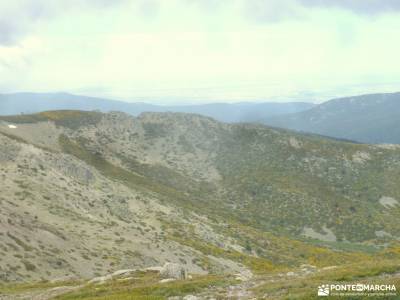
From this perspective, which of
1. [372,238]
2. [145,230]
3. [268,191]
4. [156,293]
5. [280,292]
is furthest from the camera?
[268,191]

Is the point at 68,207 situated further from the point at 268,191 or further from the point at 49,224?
the point at 268,191

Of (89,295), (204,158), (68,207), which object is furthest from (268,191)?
(89,295)

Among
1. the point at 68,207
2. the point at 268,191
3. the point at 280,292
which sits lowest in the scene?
the point at 268,191

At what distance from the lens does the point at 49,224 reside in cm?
4753

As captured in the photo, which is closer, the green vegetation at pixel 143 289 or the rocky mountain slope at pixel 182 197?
the green vegetation at pixel 143 289

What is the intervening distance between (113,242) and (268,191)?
81.0 meters

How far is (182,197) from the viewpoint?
109m

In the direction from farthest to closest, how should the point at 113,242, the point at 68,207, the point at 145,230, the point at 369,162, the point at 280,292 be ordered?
the point at 369,162 < the point at 145,230 < the point at 68,207 < the point at 113,242 < the point at 280,292

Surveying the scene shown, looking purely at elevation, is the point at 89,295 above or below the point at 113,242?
above

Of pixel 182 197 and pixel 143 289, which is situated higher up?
pixel 143 289

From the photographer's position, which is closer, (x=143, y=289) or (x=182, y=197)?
(x=143, y=289)

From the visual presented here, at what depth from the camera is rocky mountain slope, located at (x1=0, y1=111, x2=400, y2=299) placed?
45906mm

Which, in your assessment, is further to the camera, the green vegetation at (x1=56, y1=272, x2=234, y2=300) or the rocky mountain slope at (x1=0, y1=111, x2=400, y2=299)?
the rocky mountain slope at (x1=0, y1=111, x2=400, y2=299)

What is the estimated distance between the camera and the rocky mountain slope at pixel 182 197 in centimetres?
4591
